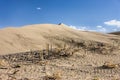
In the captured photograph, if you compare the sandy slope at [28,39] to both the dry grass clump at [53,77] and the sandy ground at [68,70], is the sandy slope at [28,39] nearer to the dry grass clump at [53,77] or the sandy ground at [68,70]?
the sandy ground at [68,70]

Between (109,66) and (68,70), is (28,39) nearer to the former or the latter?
(109,66)

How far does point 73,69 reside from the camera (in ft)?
52.9

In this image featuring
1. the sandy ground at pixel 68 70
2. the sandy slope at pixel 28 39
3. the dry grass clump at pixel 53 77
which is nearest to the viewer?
the dry grass clump at pixel 53 77

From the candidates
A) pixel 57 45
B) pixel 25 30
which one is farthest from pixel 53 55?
pixel 25 30

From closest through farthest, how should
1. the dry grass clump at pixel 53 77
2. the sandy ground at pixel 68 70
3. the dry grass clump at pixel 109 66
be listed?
the dry grass clump at pixel 53 77 → the sandy ground at pixel 68 70 → the dry grass clump at pixel 109 66

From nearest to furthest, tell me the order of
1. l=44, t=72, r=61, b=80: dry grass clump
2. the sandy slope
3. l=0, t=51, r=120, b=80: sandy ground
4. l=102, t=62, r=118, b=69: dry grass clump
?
l=44, t=72, r=61, b=80: dry grass clump, l=0, t=51, r=120, b=80: sandy ground, l=102, t=62, r=118, b=69: dry grass clump, the sandy slope

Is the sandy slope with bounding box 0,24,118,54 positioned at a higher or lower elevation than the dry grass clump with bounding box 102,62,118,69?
higher

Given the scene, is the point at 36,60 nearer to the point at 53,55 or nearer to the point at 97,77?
the point at 53,55

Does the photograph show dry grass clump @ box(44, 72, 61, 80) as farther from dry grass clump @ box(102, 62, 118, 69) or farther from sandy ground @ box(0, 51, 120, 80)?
dry grass clump @ box(102, 62, 118, 69)

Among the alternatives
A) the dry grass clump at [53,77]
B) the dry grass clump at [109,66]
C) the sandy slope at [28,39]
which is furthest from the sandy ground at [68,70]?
the sandy slope at [28,39]

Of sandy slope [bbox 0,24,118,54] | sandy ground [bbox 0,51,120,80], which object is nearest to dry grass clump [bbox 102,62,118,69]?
sandy ground [bbox 0,51,120,80]

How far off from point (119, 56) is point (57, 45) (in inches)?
379

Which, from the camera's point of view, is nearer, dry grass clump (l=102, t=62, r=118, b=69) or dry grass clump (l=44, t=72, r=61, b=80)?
dry grass clump (l=44, t=72, r=61, b=80)

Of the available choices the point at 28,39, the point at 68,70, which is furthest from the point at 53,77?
the point at 28,39
